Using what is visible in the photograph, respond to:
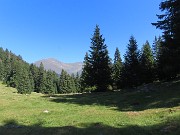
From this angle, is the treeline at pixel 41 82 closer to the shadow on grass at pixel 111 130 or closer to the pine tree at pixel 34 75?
the pine tree at pixel 34 75

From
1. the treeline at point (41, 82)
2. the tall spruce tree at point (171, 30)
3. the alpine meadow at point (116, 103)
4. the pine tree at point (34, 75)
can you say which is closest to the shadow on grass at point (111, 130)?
the alpine meadow at point (116, 103)

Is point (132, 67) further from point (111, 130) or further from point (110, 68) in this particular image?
point (111, 130)

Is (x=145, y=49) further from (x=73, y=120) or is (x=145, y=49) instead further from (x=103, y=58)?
(x=73, y=120)

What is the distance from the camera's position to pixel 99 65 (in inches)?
2675

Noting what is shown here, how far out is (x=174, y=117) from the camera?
73.2ft

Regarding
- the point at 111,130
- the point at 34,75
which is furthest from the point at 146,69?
the point at 34,75

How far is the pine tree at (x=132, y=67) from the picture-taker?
230ft

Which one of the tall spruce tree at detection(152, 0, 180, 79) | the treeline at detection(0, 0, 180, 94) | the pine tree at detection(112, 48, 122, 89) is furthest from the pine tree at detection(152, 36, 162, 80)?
the tall spruce tree at detection(152, 0, 180, 79)

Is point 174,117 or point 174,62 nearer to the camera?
point 174,117

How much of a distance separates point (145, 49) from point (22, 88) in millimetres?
63172

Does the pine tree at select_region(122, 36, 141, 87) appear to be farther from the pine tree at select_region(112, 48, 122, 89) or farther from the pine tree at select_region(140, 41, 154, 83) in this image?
the pine tree at select_region(112, 48, 122, 89)

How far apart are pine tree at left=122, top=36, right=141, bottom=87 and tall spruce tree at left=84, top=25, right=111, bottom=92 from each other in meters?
5.88

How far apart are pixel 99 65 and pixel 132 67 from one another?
29.6ft

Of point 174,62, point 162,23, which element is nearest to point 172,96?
point 174,62
